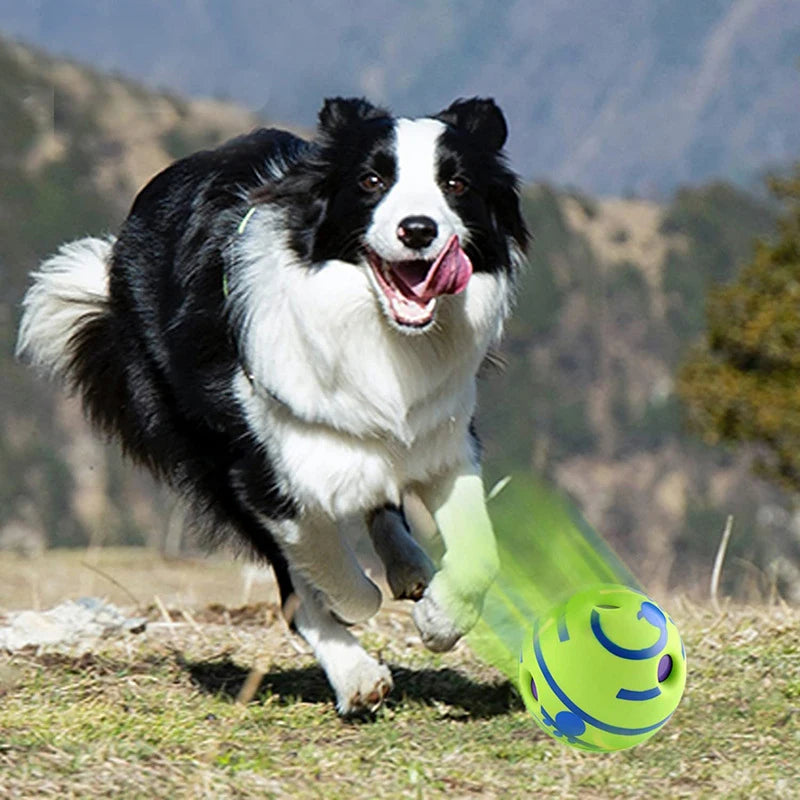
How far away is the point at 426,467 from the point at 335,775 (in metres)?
1.05

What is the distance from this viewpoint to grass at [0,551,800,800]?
3.85 m

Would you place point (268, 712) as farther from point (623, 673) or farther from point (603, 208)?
point (603, 208)

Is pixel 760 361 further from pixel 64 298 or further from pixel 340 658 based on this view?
pixel 340 658

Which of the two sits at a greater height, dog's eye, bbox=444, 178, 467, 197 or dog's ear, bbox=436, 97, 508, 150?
dog's ear, bbox=436, 97, 508, 150

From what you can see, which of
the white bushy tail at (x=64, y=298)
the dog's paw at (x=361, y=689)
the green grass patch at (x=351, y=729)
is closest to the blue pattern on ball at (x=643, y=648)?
the green grass patch at (x=351, y=729)

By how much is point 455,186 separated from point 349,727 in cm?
152

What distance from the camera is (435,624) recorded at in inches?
181

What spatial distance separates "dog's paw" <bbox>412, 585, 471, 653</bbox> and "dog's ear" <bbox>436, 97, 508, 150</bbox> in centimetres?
130

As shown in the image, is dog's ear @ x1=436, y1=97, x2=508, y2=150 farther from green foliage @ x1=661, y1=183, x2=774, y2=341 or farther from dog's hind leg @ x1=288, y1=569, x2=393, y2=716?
green foliage @ x1=661, y1=183, x2=774, y2=341

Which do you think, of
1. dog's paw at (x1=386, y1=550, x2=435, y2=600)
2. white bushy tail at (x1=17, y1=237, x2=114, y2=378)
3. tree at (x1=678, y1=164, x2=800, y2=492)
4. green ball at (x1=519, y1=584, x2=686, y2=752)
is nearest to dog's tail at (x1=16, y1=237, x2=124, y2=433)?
white bushy tail at (x1=17, y1=237, x2=114, y2=378)

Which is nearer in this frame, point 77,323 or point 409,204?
point 409,204

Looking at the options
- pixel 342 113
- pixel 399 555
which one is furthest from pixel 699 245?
pixel 342 113

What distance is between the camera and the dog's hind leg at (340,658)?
15.4 ft

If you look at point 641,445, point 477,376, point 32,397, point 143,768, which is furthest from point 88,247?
point 641,445
